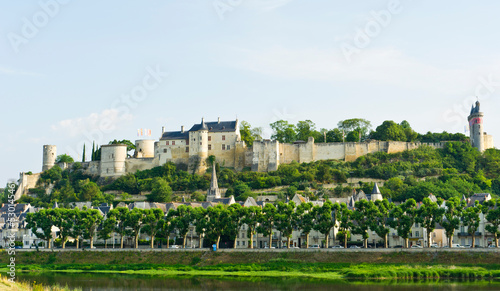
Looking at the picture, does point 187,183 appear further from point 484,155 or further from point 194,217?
point 484,155

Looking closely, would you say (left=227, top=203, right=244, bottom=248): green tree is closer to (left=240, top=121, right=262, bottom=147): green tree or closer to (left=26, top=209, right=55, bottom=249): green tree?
(left=26, top=209, right=55, bottom=249): green tree

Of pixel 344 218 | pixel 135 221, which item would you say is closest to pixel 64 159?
pixel 135 221

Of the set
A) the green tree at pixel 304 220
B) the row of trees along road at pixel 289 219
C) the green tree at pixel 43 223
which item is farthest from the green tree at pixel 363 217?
the green tree at pixel 43 223

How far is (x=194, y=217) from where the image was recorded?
2083 inches

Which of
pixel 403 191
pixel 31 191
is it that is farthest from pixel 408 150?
pixel 31 191

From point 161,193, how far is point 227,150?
15360 millimetres

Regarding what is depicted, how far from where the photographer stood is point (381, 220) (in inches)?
1937

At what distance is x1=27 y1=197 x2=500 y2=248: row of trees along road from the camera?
47.7 metres

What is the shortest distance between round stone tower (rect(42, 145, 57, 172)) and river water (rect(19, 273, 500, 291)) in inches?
2151

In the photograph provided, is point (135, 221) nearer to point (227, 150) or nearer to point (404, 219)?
point (404, 219)

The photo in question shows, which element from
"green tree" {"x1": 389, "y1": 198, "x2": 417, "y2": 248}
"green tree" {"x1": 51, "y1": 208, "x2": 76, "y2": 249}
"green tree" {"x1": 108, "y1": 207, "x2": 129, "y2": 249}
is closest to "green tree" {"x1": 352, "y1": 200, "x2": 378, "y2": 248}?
"green tree" {"x1": 389, "y1": 198, "x2": 417, "y2": 248}

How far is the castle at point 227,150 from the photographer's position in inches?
3494

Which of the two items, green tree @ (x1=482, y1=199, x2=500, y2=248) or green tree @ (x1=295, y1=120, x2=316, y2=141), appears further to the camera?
green tree @ (x1=295, y1=120, x2=316, y2=141)

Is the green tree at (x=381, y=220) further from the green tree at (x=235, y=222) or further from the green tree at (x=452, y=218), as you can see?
the green tree at (x=235, y=222)
